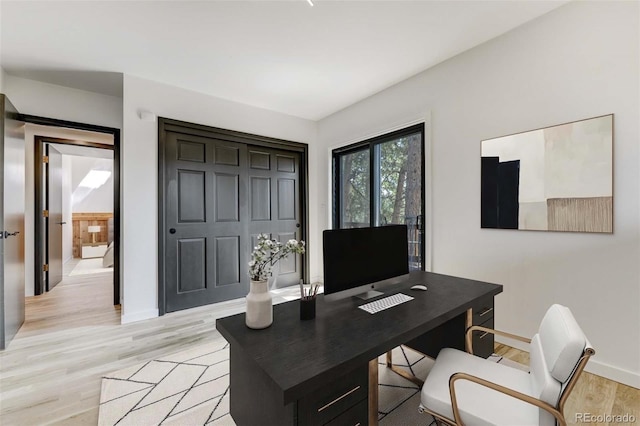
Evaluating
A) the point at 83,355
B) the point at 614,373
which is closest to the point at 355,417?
the point at 614,373

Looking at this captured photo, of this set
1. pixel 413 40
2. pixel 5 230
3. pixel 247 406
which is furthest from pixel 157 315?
pixel 413 40

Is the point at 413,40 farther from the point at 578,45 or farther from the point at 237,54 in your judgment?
the point at 237,54

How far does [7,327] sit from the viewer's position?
2428 mm

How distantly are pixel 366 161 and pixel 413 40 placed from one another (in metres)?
1.68

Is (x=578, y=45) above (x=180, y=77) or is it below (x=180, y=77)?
below

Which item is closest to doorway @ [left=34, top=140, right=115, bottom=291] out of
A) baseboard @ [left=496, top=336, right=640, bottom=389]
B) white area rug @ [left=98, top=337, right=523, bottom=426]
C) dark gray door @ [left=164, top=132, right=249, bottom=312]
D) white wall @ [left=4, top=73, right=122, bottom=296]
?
white wall @ [left=4, top=73, right=122, bottom=296]

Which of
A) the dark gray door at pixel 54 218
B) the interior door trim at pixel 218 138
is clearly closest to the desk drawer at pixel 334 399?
the interior door trim at pixel 218 138

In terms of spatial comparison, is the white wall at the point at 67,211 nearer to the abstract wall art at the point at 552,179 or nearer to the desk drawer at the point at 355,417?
the desk drawer at the point at 355,417

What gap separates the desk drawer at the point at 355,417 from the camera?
108 centimetres

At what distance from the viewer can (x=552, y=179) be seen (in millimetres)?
2096

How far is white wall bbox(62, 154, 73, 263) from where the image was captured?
5.59 meters

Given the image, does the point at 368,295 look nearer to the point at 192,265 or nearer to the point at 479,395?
the point at 479,395

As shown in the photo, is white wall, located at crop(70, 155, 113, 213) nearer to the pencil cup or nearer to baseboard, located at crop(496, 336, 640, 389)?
the pencil cup

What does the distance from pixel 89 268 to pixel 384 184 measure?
6.10 m
